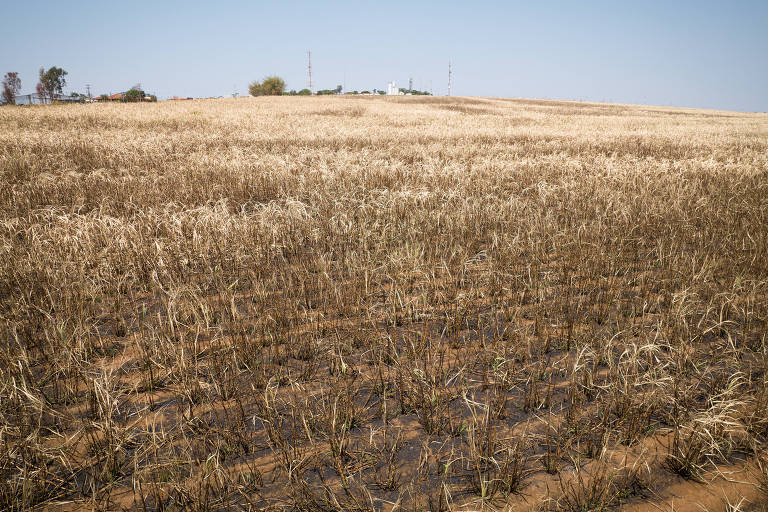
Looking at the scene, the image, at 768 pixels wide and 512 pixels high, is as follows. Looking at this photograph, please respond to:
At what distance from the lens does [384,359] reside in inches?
118

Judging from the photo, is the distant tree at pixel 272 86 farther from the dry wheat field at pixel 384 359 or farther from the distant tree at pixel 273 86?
the dry wheat field at pixel 384 359

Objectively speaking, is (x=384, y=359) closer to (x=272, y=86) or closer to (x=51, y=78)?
(x=272, y=86)

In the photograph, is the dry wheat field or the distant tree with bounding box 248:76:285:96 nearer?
the dry wheat field

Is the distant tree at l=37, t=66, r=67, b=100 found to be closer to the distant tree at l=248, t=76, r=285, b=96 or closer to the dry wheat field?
the distant tree at l=248, t=76, r=285, b=96

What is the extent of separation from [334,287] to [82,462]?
219 cm

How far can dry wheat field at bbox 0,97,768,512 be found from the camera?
202 cm

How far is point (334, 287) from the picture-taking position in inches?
148

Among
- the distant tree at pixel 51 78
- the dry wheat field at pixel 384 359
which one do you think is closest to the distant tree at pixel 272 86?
the distant tree at pixel 51 78

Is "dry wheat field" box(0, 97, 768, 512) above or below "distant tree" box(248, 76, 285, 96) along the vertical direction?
below

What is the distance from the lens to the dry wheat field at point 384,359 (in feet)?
6.63

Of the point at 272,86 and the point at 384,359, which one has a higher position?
the point at 272,86

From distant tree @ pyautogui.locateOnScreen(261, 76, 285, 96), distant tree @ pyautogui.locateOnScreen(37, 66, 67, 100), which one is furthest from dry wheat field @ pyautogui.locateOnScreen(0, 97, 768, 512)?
distant tree @ pyautogui.locateOnScreen(37, 66, 67, 100)

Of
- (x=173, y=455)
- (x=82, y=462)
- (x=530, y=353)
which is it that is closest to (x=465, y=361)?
(x=530, y=353)

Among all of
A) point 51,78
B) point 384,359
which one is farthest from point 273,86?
point 384,359
